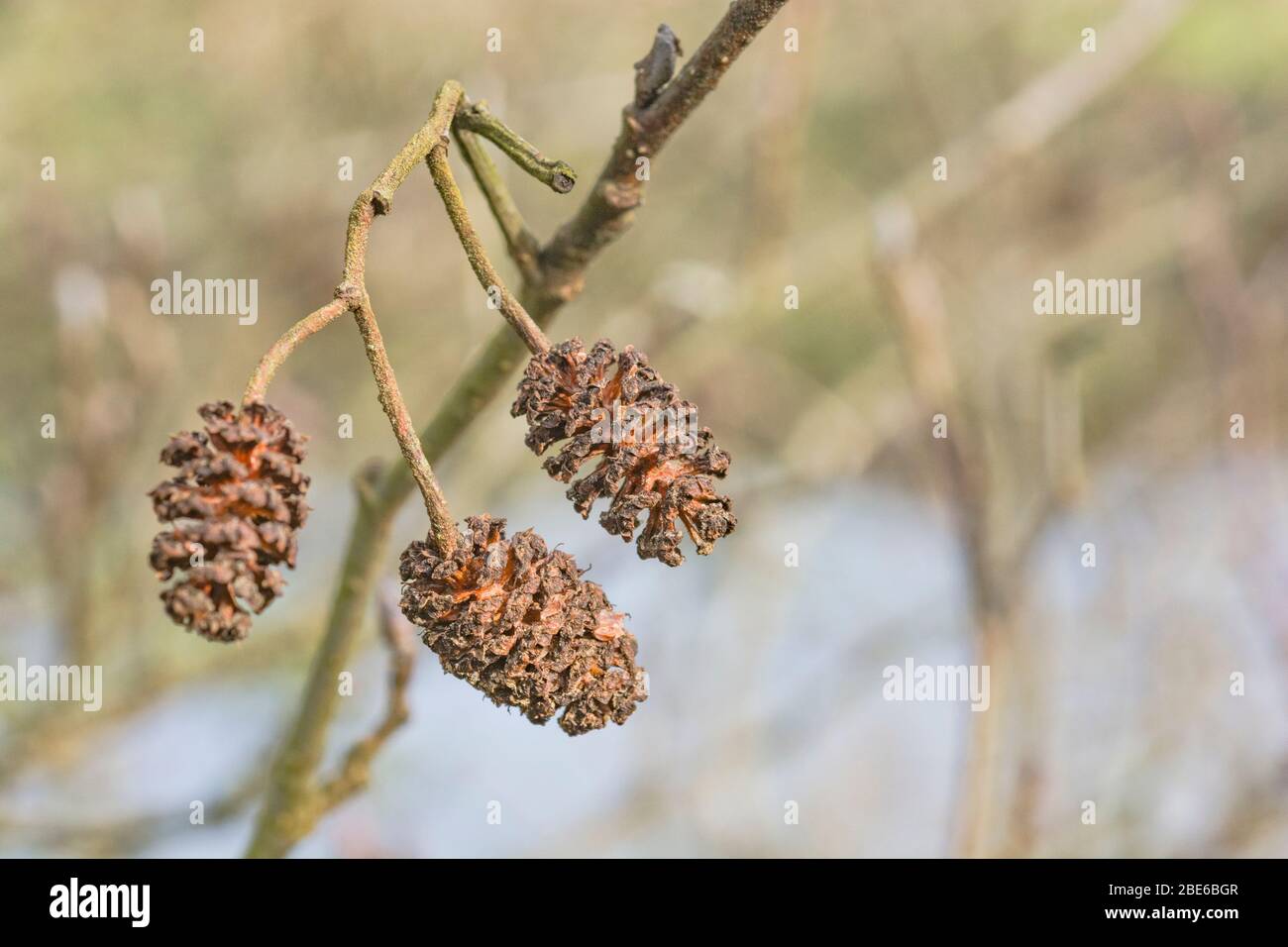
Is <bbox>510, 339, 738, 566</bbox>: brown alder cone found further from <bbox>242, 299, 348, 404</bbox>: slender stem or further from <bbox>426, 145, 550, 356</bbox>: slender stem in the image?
<bbox>242, 299, 348, 404</bbox>: slender stem

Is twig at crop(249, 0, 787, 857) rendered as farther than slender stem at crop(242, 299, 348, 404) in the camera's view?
Yes

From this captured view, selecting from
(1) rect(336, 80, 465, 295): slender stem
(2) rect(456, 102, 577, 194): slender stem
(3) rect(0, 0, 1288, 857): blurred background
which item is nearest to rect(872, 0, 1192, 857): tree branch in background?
(3) rect(0, 0, 1288, 857): blurred background

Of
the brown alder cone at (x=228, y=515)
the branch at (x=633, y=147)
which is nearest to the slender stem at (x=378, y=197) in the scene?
the brown alder cone at (x=228, y=515)

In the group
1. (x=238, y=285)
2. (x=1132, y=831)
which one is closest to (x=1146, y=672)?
(x=1132, y=831)

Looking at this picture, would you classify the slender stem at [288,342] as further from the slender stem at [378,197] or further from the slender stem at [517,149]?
the slender stem at [517,149]

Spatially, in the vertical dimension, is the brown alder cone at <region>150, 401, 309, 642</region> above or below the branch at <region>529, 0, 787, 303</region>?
below

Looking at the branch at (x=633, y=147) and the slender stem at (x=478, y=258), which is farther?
the branch at (x=633, y=147)
